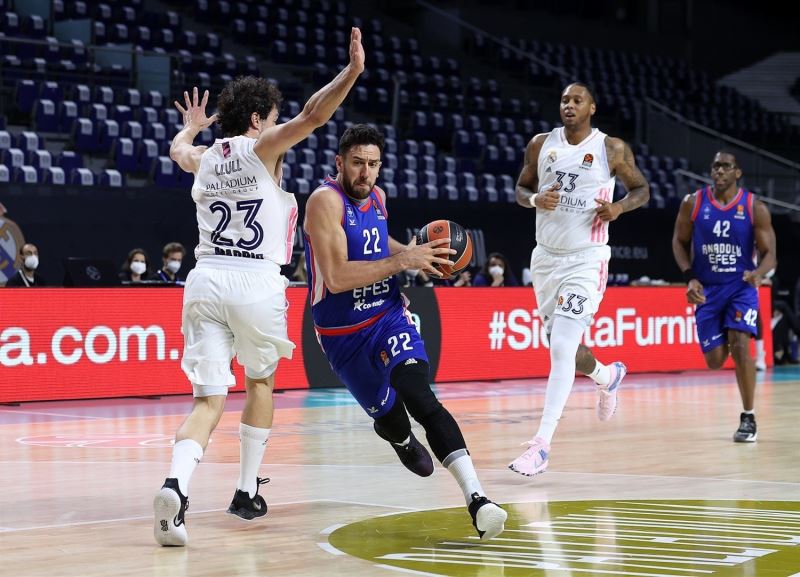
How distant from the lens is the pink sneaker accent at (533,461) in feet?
23.9

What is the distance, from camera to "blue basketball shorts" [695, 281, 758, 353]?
994 centimetres

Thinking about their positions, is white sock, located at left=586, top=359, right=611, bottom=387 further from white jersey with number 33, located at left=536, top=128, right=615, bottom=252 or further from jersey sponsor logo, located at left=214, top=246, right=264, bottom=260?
jersey sponsor logo, located at left=214, top=246, right=264, bottom=260

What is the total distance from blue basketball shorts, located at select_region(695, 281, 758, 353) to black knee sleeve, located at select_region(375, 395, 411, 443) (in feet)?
14.4

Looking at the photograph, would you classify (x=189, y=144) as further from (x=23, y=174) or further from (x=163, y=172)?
(x=163, y=172)

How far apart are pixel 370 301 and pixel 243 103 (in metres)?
1.11

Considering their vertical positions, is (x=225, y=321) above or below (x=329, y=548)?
above

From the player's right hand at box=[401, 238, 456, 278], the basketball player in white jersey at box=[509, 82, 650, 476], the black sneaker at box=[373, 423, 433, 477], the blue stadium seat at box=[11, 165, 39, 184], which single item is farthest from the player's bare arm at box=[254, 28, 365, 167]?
the blue stadium seat at box=[11, 165, 39, 184]

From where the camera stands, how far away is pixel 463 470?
5.70 meters

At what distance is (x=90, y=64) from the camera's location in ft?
67.3

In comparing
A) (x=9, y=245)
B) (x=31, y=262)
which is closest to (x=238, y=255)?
(x=31, y=262)

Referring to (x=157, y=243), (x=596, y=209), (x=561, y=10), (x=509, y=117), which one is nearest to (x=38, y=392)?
(x=157, y=243)

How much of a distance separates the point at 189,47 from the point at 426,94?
16.0 ft

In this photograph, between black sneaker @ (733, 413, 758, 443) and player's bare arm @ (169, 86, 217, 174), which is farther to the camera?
black sneaker @ (733, 413, 758, 443)

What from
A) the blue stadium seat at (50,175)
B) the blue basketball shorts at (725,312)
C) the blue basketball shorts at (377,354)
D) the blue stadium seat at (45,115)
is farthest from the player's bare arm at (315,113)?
the blue stadium seat at (45,115)
